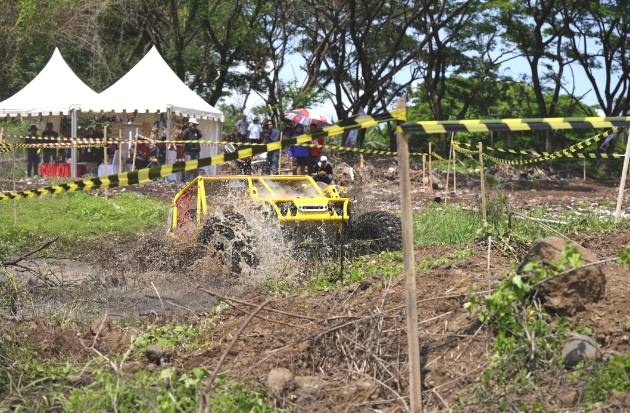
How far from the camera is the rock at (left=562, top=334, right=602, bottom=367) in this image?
15.7ft

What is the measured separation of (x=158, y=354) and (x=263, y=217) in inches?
166

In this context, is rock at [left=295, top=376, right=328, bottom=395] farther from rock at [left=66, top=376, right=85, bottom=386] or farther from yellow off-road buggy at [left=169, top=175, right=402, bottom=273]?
yellow off-road buggy at [left=169, top=175, right=402, bottom=273]

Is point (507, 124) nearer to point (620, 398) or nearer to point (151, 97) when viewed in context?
point (620, 398)

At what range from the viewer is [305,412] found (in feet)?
16.2

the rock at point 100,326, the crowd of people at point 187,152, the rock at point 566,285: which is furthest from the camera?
the crowd of people at point 187,152

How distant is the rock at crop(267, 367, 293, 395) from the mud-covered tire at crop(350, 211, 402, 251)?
5.14 meters

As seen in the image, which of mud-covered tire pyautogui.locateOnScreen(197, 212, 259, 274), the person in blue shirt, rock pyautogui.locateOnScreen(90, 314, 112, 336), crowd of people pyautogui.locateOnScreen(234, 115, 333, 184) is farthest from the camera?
the person in blue shirt

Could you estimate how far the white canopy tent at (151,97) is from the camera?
24484 mm

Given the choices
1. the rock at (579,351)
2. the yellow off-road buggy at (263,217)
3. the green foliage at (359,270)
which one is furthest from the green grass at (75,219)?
the rock at (579,351)

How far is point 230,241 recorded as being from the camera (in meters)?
9.61

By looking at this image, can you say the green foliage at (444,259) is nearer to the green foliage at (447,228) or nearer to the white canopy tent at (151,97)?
the green foliage at (447,228)

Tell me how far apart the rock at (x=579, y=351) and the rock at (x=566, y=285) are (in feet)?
1.14

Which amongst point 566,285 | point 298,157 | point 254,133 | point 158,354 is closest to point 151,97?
point 254,133

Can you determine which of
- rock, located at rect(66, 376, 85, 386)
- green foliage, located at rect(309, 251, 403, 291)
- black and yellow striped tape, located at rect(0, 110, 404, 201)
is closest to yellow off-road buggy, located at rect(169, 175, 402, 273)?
green foliage, located at rect(309, 251, 403, 291)
